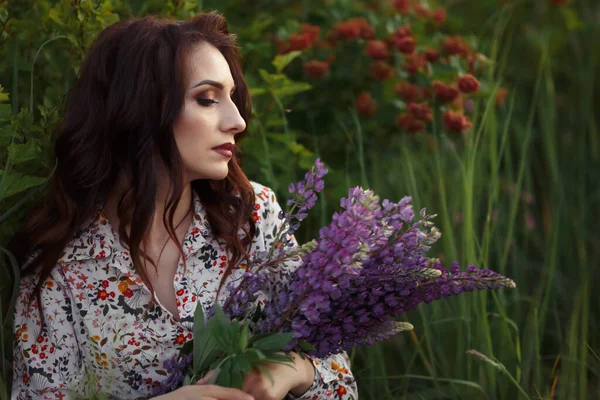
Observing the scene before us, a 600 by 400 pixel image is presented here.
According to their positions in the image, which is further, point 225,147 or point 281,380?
point 225,147

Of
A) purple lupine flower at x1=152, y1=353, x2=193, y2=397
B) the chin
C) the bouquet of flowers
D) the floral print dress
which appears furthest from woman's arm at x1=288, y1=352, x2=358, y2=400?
the chin

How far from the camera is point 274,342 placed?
64.3 inches

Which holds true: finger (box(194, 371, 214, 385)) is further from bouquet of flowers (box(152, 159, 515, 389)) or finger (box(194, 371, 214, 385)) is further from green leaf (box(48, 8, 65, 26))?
green leaf (box(48, 8, 65, 26))

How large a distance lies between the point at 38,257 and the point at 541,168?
2706 millimetres

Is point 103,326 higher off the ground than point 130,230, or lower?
lower

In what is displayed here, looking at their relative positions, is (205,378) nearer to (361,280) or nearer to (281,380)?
(281,380)

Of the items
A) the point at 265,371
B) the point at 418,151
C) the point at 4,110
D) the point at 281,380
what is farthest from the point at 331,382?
the point at 418,151

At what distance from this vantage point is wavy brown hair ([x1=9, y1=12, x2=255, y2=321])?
6.26 ft

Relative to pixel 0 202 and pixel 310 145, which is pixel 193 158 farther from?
pixel 310 145

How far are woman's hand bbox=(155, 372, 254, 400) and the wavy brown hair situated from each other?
327 mm

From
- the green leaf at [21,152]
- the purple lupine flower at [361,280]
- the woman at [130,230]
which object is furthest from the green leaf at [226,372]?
the green leaf at [21,152]

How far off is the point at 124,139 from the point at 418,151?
2.15m

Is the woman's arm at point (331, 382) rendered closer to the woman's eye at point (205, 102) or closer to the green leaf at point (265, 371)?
the green leaf at point (265, 371)

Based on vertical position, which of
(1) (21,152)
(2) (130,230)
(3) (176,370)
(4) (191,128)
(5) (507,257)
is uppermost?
(4) (191,128)
